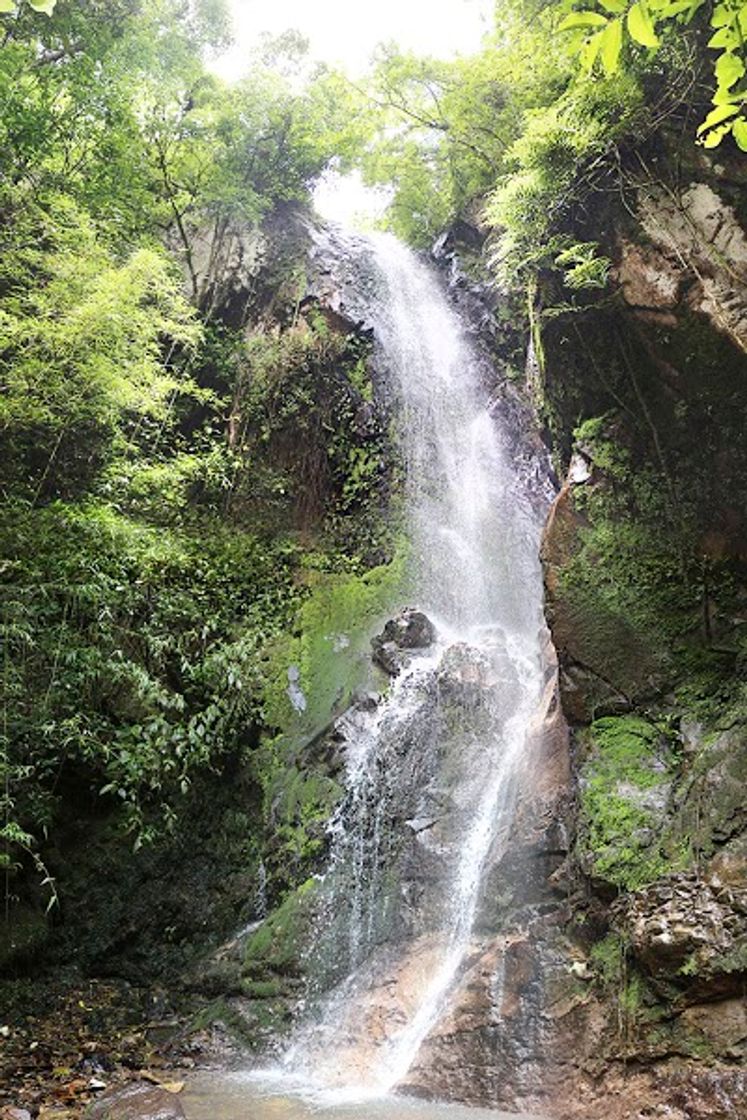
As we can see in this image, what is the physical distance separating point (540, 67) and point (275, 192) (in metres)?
8.97

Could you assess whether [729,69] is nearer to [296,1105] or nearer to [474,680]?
[296,1105]

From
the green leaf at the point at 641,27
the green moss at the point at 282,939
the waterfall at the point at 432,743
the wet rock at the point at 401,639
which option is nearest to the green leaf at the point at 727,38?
the green leaf at the point at 641,27

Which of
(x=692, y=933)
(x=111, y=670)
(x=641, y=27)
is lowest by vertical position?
(x=692, y=933)

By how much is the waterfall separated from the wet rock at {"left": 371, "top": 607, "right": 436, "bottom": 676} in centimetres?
18

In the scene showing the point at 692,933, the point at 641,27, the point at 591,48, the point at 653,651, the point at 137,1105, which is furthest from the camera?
the point at 653,651

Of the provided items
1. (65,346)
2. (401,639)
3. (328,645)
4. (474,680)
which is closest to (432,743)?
(474,680)

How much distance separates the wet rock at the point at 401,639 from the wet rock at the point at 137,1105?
5.04 m

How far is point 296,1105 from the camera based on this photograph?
4703 mm

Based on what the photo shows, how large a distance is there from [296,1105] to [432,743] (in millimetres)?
3864

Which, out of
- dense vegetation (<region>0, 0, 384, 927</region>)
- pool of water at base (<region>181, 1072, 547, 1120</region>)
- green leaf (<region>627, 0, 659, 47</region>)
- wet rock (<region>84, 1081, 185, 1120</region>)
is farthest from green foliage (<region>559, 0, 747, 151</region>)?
dense vegetation (<region>0, 0, 384, 927</region>)

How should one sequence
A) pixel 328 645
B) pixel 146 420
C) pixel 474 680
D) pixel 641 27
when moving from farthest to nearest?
pixel 146 420
pixel 328 645
pixel 474 680
pixel 641 27

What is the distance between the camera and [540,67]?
8359 mm

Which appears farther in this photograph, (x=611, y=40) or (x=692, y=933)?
(x=692, y=933)

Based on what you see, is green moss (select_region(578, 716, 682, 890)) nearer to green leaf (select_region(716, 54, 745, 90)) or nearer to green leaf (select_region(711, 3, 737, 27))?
green leaf (select_region(716, 54, 745, 90))
